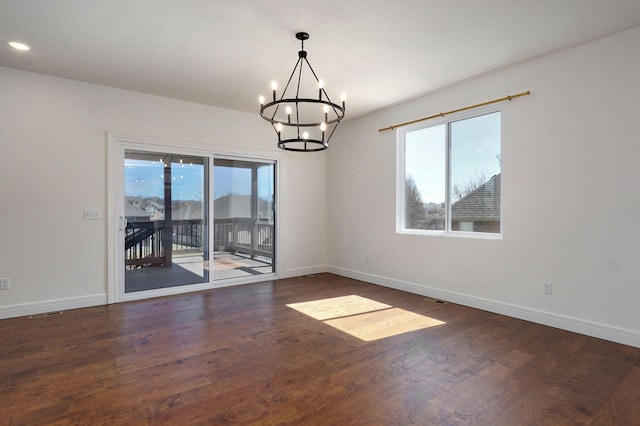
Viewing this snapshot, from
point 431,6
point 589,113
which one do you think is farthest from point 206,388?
point 589,113

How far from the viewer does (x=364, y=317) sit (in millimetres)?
3664

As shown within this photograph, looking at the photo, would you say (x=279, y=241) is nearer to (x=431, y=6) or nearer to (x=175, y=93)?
(x=175, y=93)

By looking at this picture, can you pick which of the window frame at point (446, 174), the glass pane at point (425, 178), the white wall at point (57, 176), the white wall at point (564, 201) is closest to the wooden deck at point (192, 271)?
the white wall at point (57, 176)

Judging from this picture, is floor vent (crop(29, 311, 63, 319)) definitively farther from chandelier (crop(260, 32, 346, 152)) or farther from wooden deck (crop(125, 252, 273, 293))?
chandelier (crop(260, 32, 346, 152))

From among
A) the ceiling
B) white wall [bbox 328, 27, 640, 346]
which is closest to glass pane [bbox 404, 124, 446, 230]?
white wall [bbox 328, 27, 640, 346]

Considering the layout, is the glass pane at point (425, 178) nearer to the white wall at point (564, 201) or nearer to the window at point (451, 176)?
the window at point (451, 176)

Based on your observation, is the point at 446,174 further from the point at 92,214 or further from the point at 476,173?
the point at 92,214

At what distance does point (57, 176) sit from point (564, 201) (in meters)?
5.53

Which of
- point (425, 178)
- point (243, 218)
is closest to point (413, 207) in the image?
point (425, 178)

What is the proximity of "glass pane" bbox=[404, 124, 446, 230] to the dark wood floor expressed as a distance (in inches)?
56.9

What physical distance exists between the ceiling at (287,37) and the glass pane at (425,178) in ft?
2.80

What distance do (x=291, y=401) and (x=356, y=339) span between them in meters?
1.11

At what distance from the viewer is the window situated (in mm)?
3943

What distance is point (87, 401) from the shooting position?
2066mm
